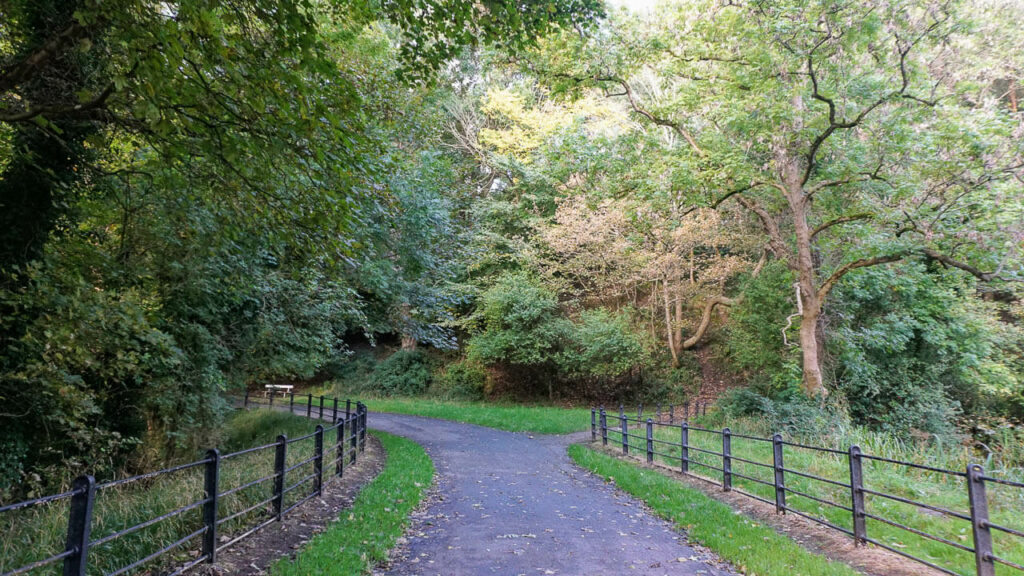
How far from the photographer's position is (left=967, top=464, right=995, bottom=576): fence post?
457 centimetres

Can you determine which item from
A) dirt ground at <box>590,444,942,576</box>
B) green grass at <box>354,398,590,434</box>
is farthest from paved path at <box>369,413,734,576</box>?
green grass at <box>354,398,590,434</box>

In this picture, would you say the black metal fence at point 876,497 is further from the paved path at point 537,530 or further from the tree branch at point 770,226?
the tree branch at point 770,226

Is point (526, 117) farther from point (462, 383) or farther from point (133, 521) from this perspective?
point (133, 521)

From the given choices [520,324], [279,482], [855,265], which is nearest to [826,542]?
[279,482]

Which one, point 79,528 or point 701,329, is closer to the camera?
point 79,528

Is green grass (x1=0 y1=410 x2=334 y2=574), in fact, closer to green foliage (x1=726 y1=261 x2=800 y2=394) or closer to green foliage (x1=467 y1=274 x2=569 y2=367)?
green foliage (x1=726 y1=261 x2=800 y2=394)

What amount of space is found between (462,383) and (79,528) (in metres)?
25.7

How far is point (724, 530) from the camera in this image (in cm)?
654

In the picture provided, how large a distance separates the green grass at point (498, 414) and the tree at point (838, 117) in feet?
26.1

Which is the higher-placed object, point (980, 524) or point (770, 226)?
point (770, 226)

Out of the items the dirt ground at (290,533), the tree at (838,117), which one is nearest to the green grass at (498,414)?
the tree at (838,117)

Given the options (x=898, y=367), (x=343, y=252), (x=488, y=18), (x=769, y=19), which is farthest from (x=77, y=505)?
(x=898, y=367)

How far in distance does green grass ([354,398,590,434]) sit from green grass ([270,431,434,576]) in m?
8.43

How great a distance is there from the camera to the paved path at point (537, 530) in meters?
5.39
